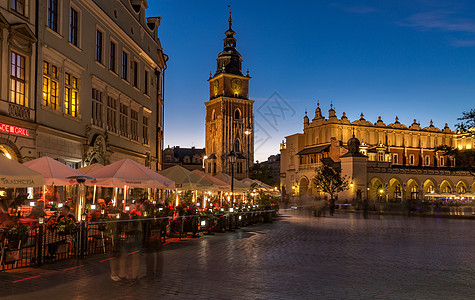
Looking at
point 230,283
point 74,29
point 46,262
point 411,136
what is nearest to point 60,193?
point 74,29

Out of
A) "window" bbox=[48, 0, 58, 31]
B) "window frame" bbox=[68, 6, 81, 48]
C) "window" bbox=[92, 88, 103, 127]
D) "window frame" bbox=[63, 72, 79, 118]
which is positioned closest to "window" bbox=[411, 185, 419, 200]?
"window" bbox=[92, 88, 103, 127]

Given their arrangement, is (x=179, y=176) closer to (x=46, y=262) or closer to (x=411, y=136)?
(x=46, y=262)

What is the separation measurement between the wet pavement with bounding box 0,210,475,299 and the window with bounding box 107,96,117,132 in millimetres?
13858

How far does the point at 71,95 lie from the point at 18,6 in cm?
559

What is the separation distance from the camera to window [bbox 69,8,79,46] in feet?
77.5

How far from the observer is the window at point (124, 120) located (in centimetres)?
3105

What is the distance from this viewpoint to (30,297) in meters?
8.39

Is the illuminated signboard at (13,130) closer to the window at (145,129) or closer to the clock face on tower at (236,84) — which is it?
the window at (145,129)

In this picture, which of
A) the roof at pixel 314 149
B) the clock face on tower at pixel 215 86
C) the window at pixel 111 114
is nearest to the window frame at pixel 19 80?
the window at pixel 111 114

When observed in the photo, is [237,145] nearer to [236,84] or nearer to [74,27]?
[236,84]

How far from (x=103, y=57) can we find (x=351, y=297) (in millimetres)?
22308

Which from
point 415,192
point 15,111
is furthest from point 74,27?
point 415,192

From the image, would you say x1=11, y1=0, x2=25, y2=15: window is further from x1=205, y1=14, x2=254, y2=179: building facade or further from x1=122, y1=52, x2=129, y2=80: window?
x1=205, y1=14, x2=254, y2=179: building facade

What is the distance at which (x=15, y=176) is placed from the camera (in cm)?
1157
